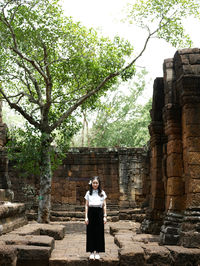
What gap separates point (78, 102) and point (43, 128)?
1733mm

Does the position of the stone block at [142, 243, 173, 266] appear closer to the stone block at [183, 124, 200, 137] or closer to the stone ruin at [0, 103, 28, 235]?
the stone block at [183, 124, 200, 137]

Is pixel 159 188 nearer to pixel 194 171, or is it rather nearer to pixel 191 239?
pixel 194 171

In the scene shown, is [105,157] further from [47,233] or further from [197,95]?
[197,95]

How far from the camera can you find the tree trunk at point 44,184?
11898mm

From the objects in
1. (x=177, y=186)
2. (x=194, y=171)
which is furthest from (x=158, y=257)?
(x=177, y=186)

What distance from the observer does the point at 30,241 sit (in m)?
5.66

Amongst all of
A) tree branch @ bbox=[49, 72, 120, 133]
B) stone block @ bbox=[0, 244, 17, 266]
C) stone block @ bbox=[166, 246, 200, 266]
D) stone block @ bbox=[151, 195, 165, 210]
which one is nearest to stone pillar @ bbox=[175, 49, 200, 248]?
stone block @ bbox=[166, 246, 200, 266]

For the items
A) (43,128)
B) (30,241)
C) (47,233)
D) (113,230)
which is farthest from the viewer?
(43,128)

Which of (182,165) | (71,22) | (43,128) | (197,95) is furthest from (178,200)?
(71,22)

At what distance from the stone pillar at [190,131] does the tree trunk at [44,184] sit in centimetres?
636

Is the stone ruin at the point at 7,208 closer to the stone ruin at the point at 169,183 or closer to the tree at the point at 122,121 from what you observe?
the stone ruin at the point at 169,183

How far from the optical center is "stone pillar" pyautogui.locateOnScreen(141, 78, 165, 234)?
8.60 m

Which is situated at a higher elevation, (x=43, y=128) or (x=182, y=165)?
(x=43, y=128)

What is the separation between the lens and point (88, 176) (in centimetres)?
1543
